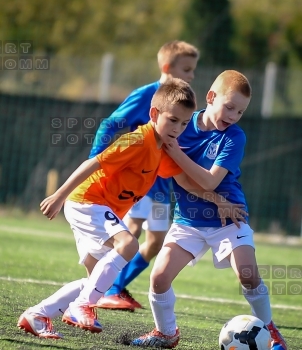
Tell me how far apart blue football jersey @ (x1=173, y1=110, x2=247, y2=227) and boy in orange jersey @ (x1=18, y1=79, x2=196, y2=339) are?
23 centimetres

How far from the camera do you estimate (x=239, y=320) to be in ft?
16.4

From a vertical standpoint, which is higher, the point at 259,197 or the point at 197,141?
the point at 197,141

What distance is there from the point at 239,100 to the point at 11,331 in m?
2.01

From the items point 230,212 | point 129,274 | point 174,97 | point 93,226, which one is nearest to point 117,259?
point 93,226

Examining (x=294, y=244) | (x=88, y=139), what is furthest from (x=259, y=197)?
(x=88, y=139)

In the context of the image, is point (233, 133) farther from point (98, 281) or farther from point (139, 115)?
point (139, 115)

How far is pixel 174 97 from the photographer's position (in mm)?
5031

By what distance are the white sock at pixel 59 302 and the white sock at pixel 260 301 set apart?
3.47 feet

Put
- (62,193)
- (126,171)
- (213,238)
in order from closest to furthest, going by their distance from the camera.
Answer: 1. (62,193)
2. (126,171)
3. (213,238)

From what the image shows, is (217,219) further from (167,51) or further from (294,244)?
(294,244)

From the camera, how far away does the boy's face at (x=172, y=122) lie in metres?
5.00

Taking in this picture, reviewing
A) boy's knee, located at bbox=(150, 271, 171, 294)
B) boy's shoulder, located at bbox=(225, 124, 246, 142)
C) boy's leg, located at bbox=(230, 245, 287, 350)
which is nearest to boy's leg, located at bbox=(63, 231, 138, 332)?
boy's knee, located at bbox=(150, 271, 171, 294)

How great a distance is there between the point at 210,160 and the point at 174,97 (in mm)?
542

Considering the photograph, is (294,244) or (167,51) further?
(294,244)
